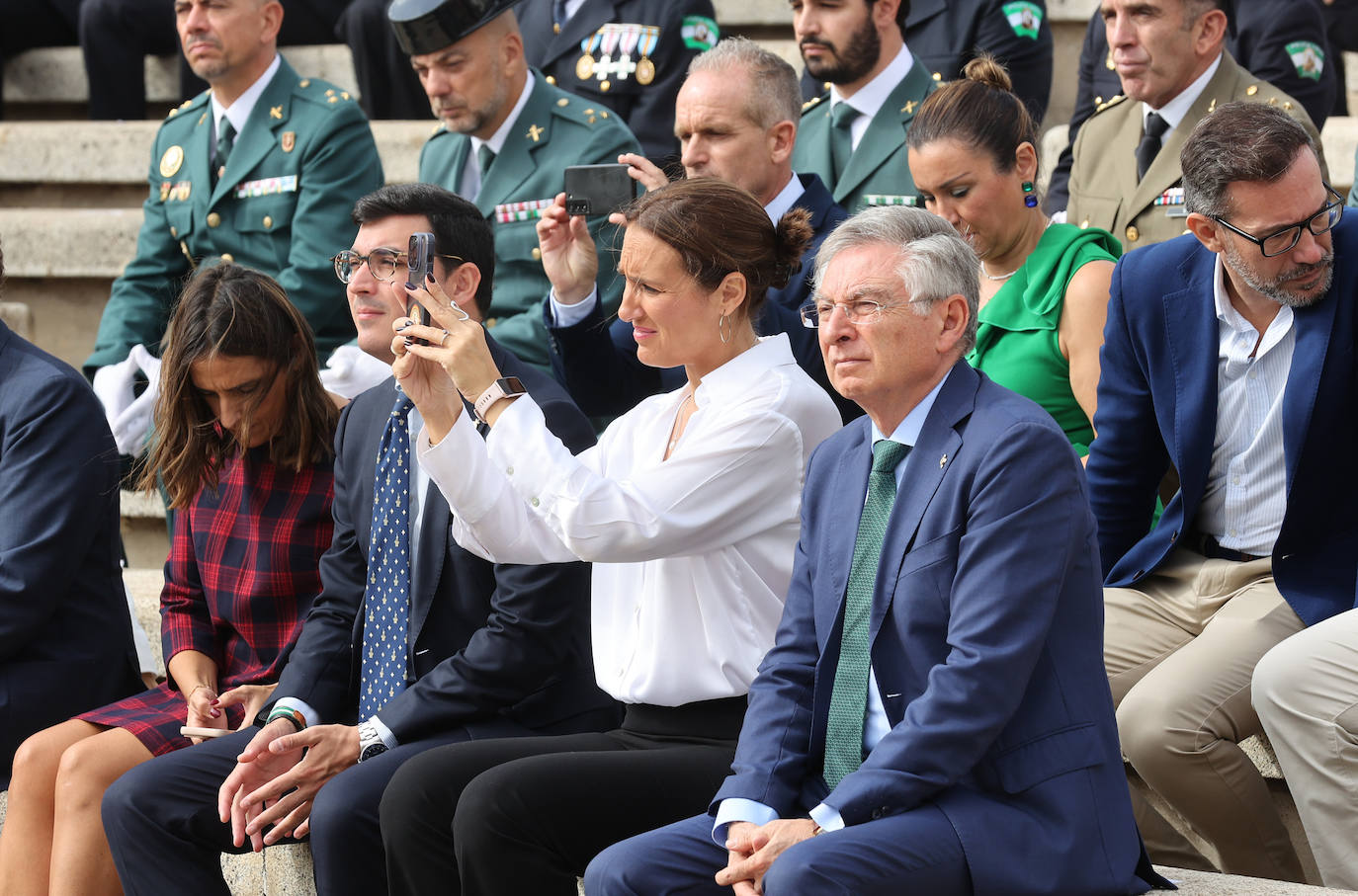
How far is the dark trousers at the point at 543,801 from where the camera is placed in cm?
257

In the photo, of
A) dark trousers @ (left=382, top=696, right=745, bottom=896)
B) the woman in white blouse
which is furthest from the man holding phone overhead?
dark trousers @ (left=382, top=696, right=745, bottom=896)

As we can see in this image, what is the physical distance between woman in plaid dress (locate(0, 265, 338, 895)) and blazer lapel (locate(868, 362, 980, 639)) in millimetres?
1486

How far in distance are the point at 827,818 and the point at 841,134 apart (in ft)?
8.42

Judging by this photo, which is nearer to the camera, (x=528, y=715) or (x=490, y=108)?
(x=528, y=715)

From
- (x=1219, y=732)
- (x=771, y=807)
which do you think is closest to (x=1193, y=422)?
(x=1219, y=732)

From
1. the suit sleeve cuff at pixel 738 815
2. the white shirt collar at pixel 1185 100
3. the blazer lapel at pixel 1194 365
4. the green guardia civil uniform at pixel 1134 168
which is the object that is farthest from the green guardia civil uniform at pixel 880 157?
the suit sleeve cuff at pixel 738 815

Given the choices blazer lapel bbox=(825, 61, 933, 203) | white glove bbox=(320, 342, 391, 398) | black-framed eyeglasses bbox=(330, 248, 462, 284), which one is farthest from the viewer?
blazer lapel bbox=(825, 61, 933, 203)

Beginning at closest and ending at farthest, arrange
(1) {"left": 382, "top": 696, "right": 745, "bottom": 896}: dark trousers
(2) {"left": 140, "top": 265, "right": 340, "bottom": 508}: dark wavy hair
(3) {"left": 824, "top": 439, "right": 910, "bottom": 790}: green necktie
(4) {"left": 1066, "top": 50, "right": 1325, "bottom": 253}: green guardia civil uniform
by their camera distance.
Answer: (3) {"left": 824, "top": 439, "right": 910, "bottom": 790}: green necktie, (1) {"left": 382, "top": 696, "right": 745, "bottom": 896}: dark trousers, (2) {"left": 140, "top": 265, "right": 340, "bottom": 508}: dark wavy hair, (4) {"left": 1066, "top": 50, "right": 1325, "bottom": 253}: green guardia civil uniform

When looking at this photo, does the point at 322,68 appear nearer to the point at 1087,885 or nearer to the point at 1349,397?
the point at 1349,397

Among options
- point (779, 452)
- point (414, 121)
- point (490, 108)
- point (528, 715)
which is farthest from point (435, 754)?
point (414, 121)

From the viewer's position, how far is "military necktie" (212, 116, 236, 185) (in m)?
5.01

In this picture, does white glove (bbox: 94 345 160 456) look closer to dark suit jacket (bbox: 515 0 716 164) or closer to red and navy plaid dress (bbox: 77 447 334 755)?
red and navy plaid dress (bbox: 77 447 334 755)

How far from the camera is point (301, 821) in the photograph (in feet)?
9.62

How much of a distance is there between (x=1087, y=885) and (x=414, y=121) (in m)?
5.01
